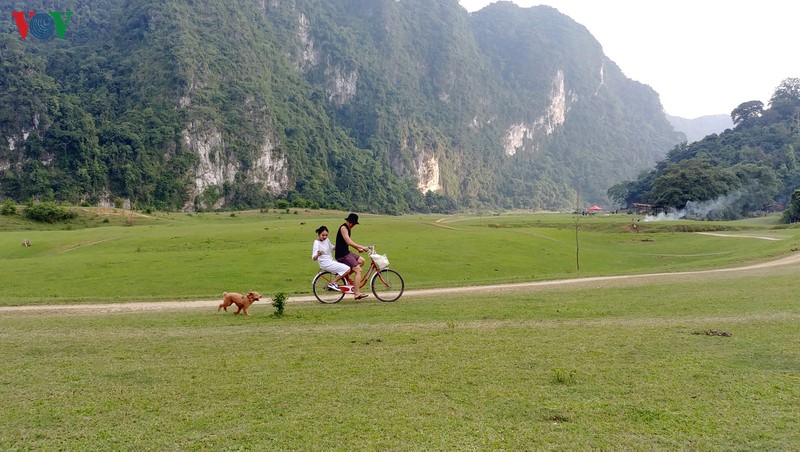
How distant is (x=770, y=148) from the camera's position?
12038 cm

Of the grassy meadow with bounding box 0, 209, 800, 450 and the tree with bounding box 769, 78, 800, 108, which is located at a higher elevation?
the tree with bounding box 769, 78, 800, 108

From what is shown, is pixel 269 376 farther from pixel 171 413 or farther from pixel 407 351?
pixel 407 351

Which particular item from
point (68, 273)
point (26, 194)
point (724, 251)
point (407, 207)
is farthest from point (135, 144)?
point (724, 251)

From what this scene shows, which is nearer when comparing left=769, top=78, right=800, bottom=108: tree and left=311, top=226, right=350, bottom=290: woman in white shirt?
left=311, top=226, right=350, bottom=290: woman in white shirt

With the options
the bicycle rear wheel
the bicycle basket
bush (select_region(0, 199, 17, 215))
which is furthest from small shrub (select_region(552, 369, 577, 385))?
bush (select_region(0, 199, 17, 215))

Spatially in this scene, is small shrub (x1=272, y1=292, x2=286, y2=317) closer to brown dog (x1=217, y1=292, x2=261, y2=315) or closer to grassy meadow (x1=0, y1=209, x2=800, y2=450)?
grassy meadow (x1=0, y1=209, x2=800, y2=450)

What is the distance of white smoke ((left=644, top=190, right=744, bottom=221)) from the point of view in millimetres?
83438

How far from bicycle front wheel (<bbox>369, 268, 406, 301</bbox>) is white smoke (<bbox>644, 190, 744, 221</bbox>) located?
7806 centimetres

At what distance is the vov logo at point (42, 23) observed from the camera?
142 metres

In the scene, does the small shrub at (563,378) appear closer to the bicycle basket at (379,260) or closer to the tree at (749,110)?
the bicycle basket at (379,260)

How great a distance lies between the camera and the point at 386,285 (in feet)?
49.1

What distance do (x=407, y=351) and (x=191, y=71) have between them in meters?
159

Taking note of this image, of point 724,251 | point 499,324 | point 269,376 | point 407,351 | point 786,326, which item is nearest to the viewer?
point 269,376

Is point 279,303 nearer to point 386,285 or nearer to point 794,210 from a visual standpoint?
point 386,285
